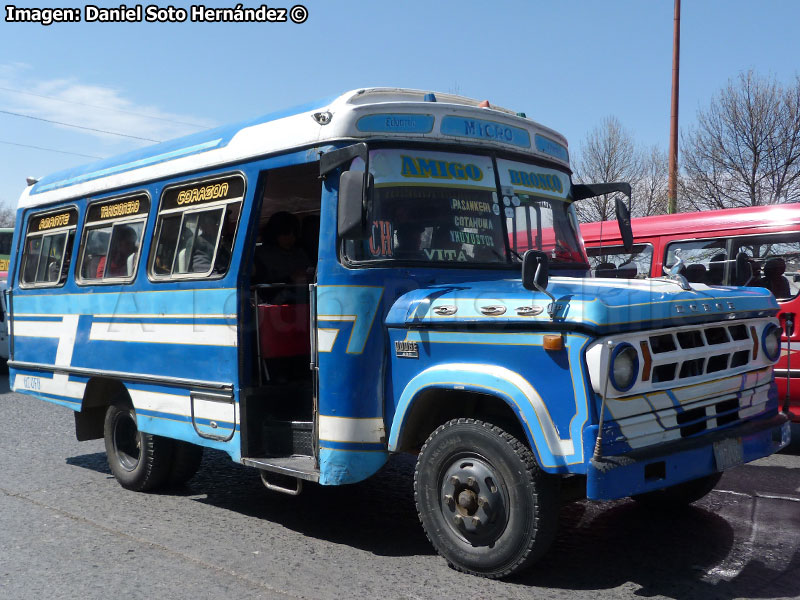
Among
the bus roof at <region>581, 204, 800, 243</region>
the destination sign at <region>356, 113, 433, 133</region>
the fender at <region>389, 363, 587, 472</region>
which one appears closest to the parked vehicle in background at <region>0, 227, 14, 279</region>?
the bus roof at <region>581, 204, 800, 243</region>

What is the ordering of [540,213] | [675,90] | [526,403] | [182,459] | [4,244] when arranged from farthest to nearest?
[4,244] → [675,90] → [182,459] → [540,213] → [526,403]

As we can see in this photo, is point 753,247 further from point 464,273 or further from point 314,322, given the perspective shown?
point 314,322

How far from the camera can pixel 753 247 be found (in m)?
8.62

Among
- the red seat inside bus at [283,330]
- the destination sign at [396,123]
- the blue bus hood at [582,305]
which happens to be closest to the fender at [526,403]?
the blue bus hood at [582,305]

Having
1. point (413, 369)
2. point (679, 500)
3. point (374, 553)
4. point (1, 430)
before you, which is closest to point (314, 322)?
point (413, 369)

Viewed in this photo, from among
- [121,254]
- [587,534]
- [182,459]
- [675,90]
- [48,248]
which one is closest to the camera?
[587,534]

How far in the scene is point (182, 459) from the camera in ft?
23.2

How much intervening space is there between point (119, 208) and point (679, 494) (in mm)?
5072

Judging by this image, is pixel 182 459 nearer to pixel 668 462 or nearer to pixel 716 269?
pixel 668 462

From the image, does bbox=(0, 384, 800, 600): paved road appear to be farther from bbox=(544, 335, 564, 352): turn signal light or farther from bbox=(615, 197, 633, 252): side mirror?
bbox=(615, 197, 633, 252): side mirror

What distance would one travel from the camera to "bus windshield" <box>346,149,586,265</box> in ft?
17.0

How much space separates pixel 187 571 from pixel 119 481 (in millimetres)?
2709

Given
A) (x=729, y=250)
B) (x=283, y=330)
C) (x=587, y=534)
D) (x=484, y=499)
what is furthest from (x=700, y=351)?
(x=729, y=250)

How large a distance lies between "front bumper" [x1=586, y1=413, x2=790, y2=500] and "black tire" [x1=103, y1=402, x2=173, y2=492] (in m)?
4.15
